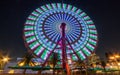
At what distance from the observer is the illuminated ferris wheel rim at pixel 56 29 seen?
1738 inches

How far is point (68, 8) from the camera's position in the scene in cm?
5400

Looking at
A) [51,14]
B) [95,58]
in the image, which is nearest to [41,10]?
[51,14]

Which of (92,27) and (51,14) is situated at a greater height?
(51,14)

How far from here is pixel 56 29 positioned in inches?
1925

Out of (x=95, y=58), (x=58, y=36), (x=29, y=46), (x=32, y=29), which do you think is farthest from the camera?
(x=95, y=58)

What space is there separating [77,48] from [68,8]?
15.4 m

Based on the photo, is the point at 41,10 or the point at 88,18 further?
the point at 88,18

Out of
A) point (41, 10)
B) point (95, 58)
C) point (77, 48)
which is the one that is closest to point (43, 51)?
point (77, 48)

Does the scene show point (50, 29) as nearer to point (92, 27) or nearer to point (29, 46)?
point (29, 46)

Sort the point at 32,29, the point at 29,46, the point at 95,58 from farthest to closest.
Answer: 1. the point at 95,58
2. the point at 32,29
3. the point at 29,46

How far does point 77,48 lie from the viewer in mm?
47250

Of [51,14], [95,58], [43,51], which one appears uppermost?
[51,14]

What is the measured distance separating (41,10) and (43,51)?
14.2m

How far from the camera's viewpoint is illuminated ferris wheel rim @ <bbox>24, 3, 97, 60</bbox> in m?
44.2
